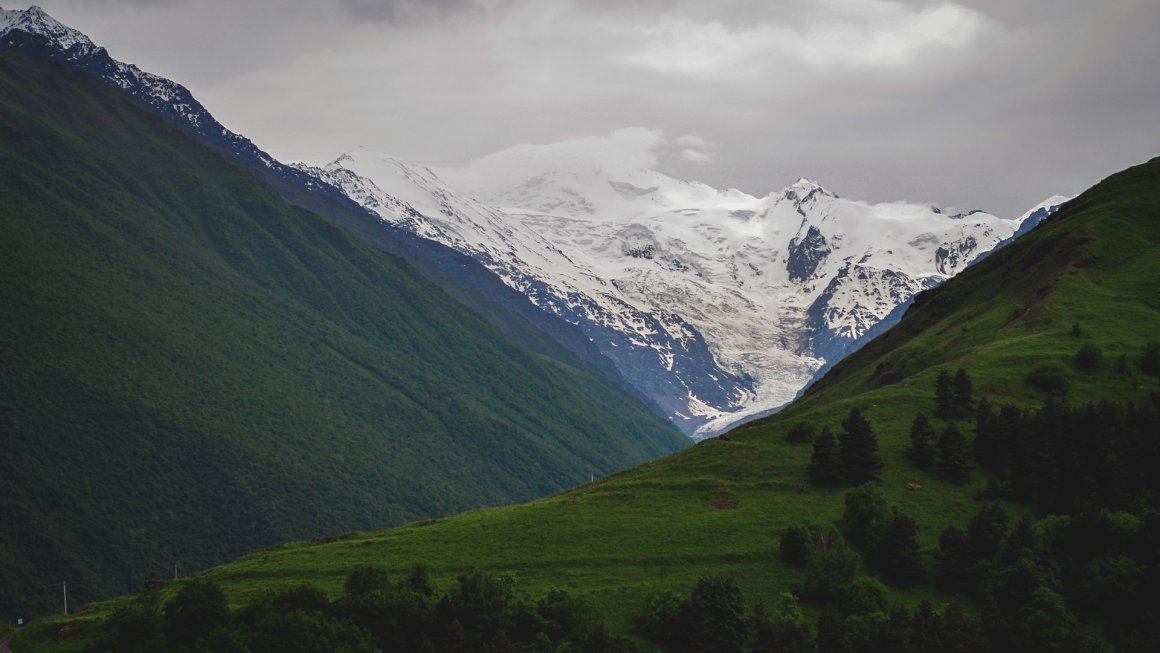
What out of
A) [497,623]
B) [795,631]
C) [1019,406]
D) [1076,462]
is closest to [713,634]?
[795,631]

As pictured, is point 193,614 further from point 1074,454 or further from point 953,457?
point 1074,454

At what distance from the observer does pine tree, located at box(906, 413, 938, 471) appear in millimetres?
164500

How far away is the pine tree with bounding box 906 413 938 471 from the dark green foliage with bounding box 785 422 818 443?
16.3 meters

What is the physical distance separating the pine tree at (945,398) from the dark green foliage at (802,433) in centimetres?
1901

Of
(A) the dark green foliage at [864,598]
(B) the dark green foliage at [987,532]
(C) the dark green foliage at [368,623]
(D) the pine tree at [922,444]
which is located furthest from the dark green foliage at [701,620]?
(D) the pine tree at [922,444]

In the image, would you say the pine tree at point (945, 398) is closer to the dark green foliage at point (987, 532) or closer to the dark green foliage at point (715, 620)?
the dark green foliage at point (987, 532)

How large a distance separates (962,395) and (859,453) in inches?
884

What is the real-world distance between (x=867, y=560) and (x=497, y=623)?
47.5 m

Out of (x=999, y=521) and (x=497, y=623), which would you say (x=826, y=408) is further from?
(x=497, y=623)

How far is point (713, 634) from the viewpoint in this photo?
408 feet

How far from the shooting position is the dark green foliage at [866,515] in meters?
144

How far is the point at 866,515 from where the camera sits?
14738cm

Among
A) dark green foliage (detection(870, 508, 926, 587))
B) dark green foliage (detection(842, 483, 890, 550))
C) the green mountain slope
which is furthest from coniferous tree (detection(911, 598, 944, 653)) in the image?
dark green foliage (detection(842, 483, 890, 550))

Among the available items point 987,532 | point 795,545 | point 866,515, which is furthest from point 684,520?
point 987,532
